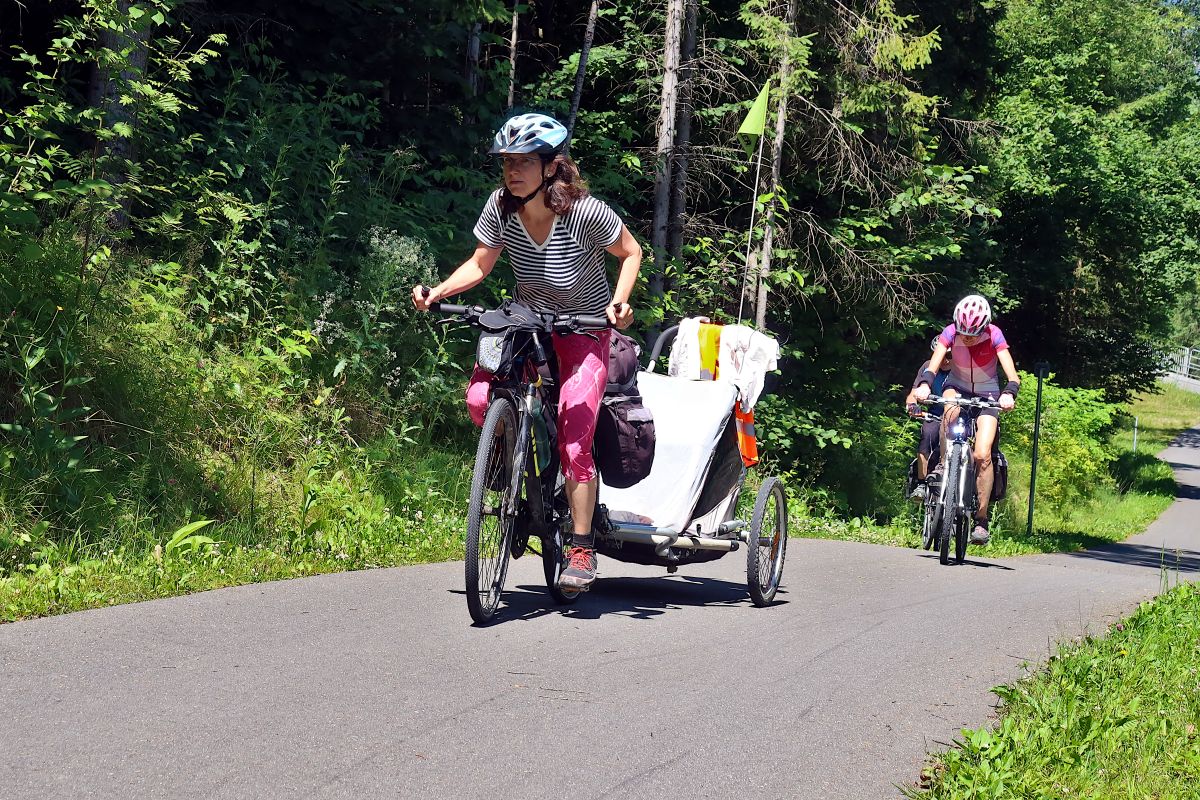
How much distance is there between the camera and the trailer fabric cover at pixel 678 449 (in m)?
7.99

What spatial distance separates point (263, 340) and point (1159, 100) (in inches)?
1722

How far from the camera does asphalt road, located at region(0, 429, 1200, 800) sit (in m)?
3.99

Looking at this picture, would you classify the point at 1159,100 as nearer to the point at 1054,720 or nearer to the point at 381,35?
the point at 381,35

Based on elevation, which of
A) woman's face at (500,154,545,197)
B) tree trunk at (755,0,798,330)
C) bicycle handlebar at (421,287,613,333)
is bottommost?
bicycle handlebar at (421,287,613,333)

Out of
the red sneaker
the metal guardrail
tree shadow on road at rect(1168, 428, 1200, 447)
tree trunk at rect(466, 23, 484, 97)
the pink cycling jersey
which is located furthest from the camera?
the metal guardrail

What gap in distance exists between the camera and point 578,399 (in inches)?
262

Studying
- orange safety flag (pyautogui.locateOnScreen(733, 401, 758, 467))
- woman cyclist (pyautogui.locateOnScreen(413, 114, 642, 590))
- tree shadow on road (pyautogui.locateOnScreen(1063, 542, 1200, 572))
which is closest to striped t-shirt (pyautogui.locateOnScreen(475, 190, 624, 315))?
woman cyclist (pyautogui.locateOnScreen(413, 114, 642, 590))

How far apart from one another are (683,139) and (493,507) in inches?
571

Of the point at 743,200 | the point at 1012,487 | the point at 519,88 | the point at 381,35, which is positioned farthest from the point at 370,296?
the point at 1012,487

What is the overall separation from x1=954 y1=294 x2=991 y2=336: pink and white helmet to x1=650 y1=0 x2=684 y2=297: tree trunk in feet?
22.8

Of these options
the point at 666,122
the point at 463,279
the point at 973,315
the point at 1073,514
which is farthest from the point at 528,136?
the point at 1073,514

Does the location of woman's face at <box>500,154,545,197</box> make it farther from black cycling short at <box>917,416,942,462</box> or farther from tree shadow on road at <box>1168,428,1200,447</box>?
tree shadow on road at <box>1168,428,1200,447</box>

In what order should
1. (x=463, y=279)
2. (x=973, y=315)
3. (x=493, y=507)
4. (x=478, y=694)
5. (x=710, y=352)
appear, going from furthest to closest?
(x=973, y=315) → (x=710, y=352) → (x=463, y=279) → (x=493, y=507) → (x=478, y=694)

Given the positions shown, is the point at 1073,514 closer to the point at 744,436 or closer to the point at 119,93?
the point at 744,436
